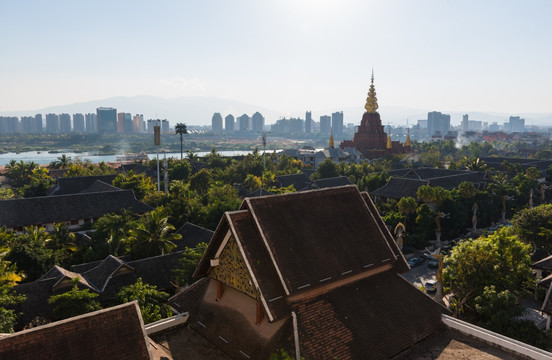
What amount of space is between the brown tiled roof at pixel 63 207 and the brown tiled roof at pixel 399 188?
3209cm

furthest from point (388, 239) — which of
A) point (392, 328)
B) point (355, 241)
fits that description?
point (392, 328)

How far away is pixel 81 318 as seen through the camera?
10508 millimetres

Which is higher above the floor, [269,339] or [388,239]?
[388,239]

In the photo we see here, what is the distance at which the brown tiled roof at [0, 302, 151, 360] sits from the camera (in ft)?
31.7

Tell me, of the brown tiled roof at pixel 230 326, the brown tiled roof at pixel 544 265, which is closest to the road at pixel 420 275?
the brown tiled roof at pixel 544 265

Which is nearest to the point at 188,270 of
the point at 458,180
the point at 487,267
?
the point at 487,267

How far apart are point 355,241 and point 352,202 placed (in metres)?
2.02

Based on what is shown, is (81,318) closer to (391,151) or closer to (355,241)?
(355,241)

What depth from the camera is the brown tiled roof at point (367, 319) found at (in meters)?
12.8

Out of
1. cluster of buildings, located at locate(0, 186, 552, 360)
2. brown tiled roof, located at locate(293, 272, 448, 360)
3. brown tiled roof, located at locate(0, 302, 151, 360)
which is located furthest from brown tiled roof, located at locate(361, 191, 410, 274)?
brown tiled roof, located at locate(0, 302, 151, 360)

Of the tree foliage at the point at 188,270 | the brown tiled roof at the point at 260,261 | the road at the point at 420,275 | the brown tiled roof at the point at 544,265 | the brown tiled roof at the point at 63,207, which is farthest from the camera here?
the brown tiled roof at the point at 63,207

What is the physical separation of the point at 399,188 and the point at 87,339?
49.9 meters

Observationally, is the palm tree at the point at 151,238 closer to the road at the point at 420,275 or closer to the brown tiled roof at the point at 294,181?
the road at the point at 420,275

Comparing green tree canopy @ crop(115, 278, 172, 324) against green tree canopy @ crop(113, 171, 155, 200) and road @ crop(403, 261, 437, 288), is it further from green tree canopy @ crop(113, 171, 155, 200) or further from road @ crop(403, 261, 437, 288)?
green tree canopy @ crop(113, 171, 155, 200)
